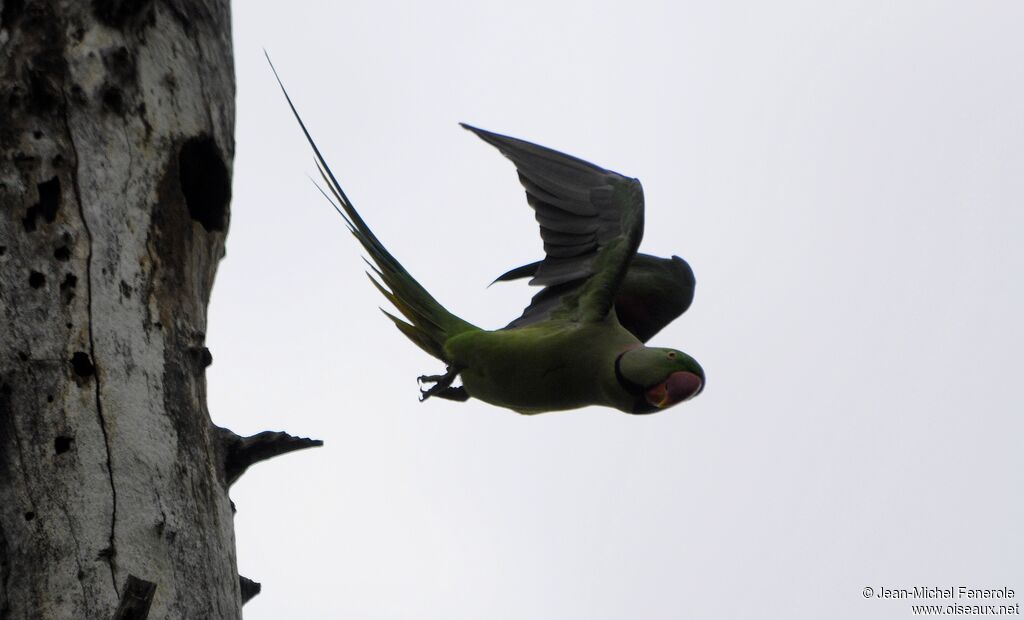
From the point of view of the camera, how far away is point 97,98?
8.89 feet

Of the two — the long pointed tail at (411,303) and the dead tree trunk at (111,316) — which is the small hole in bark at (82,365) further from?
the long pointed tail at (411,303)

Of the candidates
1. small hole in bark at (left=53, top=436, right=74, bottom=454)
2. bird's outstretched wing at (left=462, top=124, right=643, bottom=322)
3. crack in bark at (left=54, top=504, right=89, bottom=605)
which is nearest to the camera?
crack in bark at (left=54, top=504, right=89, bottom=605)

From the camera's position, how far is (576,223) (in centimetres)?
425

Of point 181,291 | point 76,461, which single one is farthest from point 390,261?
point 76,461

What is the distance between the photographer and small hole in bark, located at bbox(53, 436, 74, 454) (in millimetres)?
2299

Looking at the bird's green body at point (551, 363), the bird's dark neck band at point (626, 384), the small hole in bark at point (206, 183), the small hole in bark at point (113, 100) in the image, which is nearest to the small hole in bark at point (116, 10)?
the small hole in bark at point (113, 100)

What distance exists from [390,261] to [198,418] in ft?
5.93

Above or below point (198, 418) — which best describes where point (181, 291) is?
above

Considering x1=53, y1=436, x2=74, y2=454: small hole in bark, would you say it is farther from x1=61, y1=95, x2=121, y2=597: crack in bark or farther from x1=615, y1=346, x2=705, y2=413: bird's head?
x1=615, y1=346, x2=705, y2=413: bird's head

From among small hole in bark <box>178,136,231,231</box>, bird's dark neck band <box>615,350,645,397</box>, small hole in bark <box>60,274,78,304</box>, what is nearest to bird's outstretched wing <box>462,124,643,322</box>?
bird's dark neck band <box>615,350,645,397</box>

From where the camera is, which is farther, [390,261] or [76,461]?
[390,261]

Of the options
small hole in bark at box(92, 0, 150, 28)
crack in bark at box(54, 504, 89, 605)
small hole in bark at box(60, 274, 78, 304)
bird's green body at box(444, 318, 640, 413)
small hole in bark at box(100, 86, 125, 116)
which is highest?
small hole in bark at box(92, 0, 150, 28)

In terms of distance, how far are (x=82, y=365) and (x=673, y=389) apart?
208cm

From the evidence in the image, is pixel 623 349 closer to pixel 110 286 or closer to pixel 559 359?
pixel 559 359
